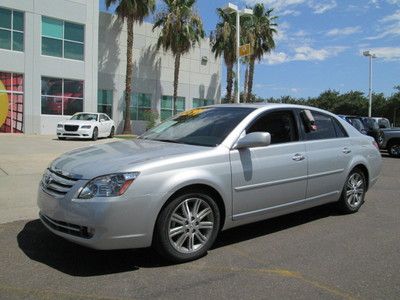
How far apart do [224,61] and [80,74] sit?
13368 millimetres

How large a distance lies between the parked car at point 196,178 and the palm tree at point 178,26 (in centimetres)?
2824

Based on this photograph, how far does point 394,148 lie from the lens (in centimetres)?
1958

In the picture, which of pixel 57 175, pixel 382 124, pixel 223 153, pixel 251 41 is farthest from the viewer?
pixel 251 41

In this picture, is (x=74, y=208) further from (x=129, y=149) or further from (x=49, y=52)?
(x=49, y=52)

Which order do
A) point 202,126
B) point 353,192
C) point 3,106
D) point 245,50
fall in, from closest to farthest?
point 202,126 → point 353,192 → point 245,50 → point 3,106

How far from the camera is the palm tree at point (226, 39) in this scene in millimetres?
38156

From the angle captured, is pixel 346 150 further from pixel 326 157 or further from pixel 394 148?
pixel 394 148

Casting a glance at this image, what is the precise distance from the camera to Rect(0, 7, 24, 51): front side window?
2706 cm

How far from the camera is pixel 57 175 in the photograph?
477cm

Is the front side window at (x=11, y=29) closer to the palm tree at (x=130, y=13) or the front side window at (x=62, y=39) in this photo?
the front side window at (x=62, y=39)

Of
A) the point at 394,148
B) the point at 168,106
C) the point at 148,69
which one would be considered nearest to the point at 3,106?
the point at 148,69

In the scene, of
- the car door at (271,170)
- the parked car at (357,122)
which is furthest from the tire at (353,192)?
the parked car at (357,122)

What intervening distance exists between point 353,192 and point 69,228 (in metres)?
4.36

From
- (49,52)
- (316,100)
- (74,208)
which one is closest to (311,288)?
(74,208)
